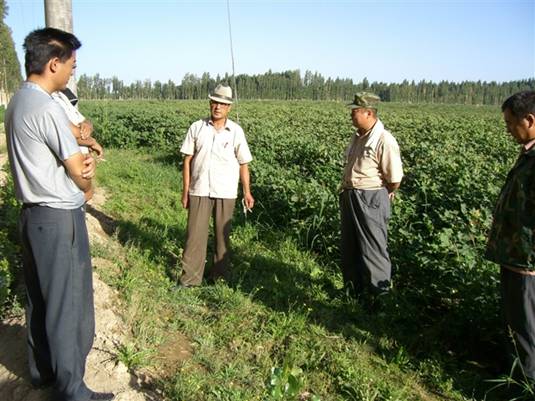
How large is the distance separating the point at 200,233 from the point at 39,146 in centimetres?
230

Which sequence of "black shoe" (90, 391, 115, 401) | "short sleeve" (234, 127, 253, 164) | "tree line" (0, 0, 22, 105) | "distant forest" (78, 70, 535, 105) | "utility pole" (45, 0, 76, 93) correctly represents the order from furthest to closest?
"distant forest" (78, 70, 535, 105)
"tree line" (0, 0, 22, 105)
"utility pole" (45, 0, 76, 93)
"short sleeve" (234, 127, 253, 164)
"black shoe" (90, 391, 115, 401)

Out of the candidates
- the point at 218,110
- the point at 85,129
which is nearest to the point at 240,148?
the point at 218,110

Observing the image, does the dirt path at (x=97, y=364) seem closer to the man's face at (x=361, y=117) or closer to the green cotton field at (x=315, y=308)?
the green cotton field at (x=315, y=308)

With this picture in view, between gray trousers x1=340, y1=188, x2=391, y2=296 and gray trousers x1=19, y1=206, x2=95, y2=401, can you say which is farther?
gray trousers x1=340, y1=188, x2=391, y2=296

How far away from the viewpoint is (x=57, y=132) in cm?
222

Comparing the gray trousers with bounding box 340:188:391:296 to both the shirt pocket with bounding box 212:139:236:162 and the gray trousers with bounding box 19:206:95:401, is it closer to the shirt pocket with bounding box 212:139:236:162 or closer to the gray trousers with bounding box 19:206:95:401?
the shirt pocket with bounding box 212:139:236:162

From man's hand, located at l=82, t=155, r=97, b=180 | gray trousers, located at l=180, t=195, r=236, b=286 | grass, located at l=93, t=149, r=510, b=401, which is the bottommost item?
grass, located at l=93, t=149, r=510, b=401

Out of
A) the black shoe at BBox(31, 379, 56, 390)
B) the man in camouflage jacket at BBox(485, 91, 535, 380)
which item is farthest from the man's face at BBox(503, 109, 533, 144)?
the black shoe at BBox(31, 379, 56, 390)

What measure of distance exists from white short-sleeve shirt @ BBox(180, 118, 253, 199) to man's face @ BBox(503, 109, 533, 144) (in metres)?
2.39

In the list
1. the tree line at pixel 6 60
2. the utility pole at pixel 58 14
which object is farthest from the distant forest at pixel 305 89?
the utility pole at pixel 58 14

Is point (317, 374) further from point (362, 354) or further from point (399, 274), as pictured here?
point (399, 274)

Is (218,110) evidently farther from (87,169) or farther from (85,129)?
(87,169)

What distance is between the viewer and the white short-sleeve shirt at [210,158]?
14.2 ft

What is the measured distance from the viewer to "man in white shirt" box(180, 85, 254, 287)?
14.2ft
